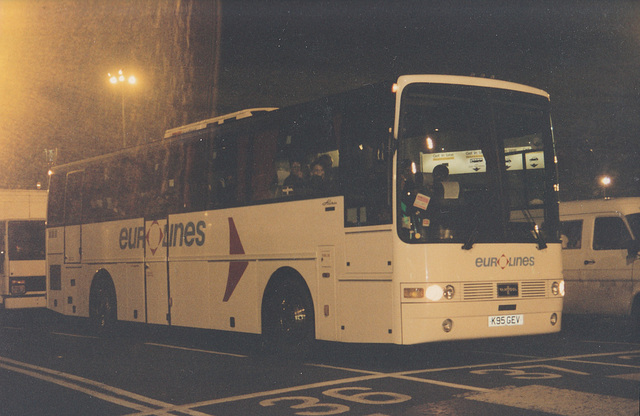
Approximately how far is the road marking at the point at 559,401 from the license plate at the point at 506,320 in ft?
6.07

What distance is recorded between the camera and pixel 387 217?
9.91 meters

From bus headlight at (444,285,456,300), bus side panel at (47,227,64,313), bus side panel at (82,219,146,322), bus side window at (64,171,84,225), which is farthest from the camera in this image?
bus side panel at (47,227,64,313)

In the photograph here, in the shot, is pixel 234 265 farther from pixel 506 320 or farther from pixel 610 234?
pixel 610 234

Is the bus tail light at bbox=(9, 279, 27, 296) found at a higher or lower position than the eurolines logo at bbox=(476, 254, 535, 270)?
lower

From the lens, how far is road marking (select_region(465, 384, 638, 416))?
→ 6.96 metres

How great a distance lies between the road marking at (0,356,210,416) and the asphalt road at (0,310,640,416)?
1 cm

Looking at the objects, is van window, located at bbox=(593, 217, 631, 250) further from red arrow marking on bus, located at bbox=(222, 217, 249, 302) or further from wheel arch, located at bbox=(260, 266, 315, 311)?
red arrow marking on bus, located at bbox=(222, 217, 249, 302)

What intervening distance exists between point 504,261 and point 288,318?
321cm

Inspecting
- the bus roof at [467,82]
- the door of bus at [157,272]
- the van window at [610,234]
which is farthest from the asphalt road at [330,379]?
the bus roof at [467,82]

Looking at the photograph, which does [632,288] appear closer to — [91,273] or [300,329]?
[300,329]

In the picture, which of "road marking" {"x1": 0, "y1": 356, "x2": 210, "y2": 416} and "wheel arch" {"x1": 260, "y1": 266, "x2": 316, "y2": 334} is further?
"wheel arch" {"x1": 260, "y1": 266, "x2": 316, "y2": 334}

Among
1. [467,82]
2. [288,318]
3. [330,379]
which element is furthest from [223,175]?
[330,379]

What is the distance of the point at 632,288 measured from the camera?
44.8 feet

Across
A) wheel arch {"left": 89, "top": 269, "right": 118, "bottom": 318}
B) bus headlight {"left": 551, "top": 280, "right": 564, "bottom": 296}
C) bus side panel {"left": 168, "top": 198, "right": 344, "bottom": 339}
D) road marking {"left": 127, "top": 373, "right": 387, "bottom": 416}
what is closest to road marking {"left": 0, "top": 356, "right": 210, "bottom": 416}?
road marking {"left": 127, "top": 373, "right": 387, "bottom": 416}
